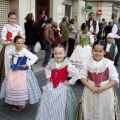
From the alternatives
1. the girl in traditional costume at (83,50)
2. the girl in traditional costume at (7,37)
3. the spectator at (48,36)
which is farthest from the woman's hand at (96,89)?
the spectator at (48,36)

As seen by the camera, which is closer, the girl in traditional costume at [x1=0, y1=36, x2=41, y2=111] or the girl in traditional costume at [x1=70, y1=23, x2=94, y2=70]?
the girl in traditional costume at [x1=0, y1=36, x2=41, y2=111]

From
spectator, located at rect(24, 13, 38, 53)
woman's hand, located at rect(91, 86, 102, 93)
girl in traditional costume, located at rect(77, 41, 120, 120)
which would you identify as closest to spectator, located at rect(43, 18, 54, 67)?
spectator, located at rect(24, 13, 38, 53)

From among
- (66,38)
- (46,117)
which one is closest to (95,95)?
(46,117)

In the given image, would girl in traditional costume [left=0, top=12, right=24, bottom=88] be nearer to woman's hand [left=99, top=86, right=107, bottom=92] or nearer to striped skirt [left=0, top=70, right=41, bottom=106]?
striped skirt [left=0, top=70, right=41, bottom=106]

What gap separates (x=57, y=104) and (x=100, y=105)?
21.8 inches

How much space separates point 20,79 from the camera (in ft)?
11.3

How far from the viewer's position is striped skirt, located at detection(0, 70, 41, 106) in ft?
11.2

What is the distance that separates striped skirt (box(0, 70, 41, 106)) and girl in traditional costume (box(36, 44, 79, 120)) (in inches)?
28.7

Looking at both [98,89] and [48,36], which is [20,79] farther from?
[48,36]

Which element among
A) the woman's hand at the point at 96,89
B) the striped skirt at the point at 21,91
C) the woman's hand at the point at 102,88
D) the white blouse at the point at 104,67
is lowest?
the striped skirt at the point at 21,91

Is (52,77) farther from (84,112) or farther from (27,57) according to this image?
(27,57)

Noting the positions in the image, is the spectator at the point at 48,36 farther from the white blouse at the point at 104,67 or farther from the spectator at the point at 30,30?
the white blouse at the point at 104,67

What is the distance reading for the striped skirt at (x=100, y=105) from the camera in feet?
8.45

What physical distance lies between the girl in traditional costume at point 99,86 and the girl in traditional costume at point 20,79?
1165mm
